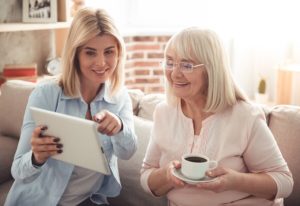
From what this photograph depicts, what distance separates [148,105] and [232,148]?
2.26 ft

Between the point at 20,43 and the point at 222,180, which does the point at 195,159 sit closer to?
the point at 222,180

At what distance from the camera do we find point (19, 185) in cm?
154

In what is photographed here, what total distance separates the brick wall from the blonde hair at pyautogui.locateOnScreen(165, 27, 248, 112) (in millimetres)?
2386

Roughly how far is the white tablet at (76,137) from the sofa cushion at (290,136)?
0.70 m

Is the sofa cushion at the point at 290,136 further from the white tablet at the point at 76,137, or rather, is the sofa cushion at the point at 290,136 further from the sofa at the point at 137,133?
the white tablet at the point at 76,137

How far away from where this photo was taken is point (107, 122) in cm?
137

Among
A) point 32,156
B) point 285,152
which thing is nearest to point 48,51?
point 32,156

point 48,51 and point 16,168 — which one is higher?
point 48,51

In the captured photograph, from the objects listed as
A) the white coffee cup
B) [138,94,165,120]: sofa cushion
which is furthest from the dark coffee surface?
[138,94,165,120]: sofa cushion

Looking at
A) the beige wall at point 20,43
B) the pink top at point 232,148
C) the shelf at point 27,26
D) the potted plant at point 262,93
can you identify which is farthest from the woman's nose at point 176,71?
the potted plant at point 262,93

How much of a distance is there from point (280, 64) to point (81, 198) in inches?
96.6

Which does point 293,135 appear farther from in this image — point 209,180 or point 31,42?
point 31,42

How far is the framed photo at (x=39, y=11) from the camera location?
2740 millimetres

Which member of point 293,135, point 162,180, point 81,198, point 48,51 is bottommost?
point 81,198
